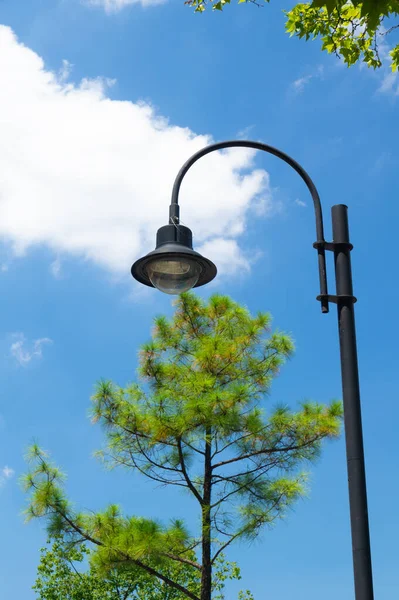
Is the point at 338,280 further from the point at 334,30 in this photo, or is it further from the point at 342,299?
the point at 334,30

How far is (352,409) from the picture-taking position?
369cm

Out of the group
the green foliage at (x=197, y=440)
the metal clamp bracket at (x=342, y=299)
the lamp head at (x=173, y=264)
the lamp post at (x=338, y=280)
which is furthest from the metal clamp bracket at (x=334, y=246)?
the green foliage at (x=197, y=440)

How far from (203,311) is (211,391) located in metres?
2.13

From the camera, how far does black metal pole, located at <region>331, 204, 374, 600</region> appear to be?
343 cm

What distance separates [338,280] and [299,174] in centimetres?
97

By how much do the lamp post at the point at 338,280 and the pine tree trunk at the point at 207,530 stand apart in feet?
22.0

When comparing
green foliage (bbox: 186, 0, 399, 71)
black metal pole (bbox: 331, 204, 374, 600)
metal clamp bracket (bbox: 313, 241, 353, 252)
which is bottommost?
black metal pole (bbox: 331, 204, 374, 600)

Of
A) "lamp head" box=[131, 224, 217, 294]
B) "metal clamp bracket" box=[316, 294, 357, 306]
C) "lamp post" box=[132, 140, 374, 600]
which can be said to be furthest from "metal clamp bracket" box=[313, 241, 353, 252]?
"lamp head" box=[131, 224, 217, 294]

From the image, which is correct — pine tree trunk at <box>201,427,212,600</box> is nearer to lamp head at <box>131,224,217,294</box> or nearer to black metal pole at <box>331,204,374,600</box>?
lamp head at <box>131,224,217,294</box>

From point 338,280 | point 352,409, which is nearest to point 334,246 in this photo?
point 338,280

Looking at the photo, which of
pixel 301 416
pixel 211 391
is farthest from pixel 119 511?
pixel 301 416

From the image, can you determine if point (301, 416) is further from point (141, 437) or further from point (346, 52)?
point (346, 52)

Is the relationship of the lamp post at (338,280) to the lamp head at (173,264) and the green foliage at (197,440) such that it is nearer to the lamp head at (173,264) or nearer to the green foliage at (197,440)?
the lamp head at (173,264)

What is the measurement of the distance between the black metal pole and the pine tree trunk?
7.23 metres
